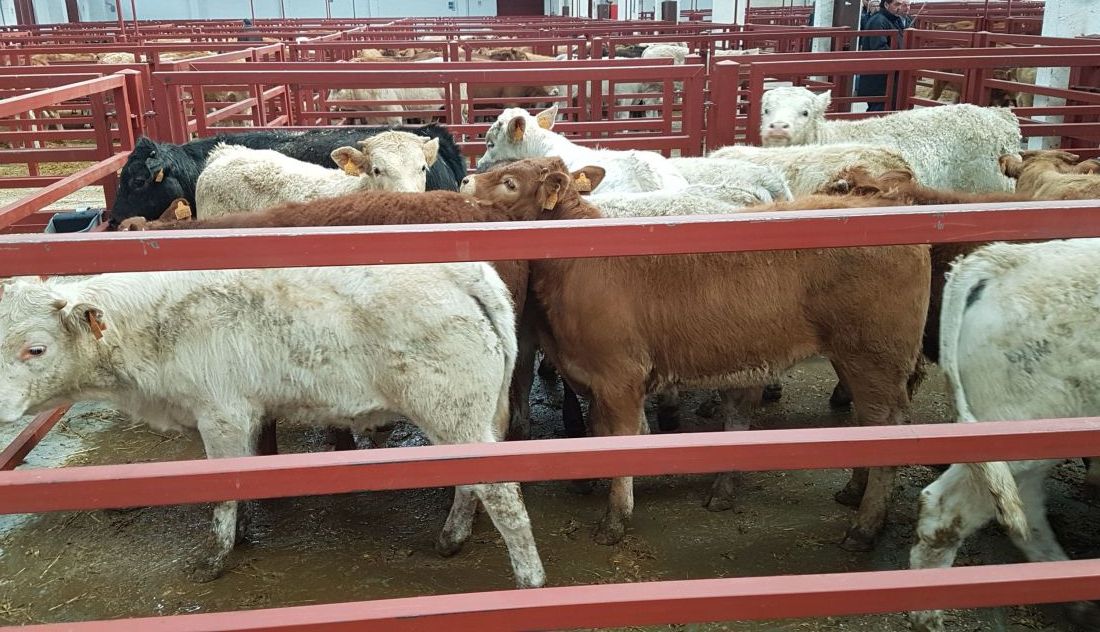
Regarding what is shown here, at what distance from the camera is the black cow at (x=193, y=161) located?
5.75m

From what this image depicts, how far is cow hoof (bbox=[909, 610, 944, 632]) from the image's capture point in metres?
3.02

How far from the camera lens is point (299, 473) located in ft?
5.99

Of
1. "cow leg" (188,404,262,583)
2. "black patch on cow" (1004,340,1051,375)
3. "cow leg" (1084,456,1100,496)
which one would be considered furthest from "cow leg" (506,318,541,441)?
"cow leg" (1084,456,1100,496)

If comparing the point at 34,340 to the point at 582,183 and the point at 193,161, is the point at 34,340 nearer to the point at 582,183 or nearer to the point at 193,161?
the point at 582,183

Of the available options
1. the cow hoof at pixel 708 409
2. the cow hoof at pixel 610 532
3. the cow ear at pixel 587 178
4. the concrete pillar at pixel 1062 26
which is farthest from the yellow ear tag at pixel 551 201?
the concrete pillar at pixel 1062 26

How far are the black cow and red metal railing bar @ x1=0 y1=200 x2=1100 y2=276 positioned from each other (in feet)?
14.3

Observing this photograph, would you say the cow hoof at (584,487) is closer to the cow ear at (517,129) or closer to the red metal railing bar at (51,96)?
the cow ear at (517,129)

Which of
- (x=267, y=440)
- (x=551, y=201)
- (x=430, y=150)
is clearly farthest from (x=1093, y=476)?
(x=430, y=150)

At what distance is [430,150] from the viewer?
19.1ft

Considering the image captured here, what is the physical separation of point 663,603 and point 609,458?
34cm

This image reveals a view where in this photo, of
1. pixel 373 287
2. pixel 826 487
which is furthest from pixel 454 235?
pixel 826 487

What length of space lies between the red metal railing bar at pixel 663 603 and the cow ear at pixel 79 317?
1449 mm

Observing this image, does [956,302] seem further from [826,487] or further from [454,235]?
[454,235]

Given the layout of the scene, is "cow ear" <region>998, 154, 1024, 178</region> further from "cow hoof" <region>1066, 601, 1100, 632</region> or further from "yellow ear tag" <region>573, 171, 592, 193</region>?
"cow hoof" <region>1066, 601, 1100, 632</region>
